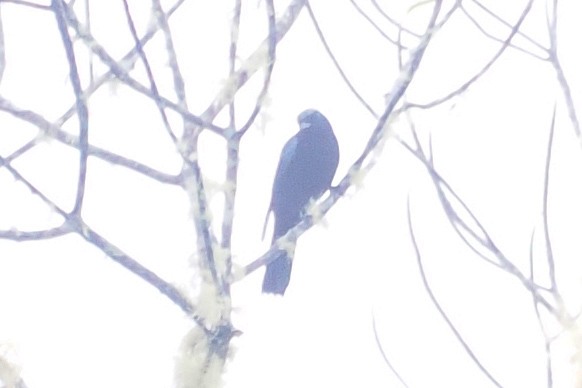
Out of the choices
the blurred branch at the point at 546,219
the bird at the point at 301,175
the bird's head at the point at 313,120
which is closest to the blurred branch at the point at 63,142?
the blurred branch at the point at 546,219

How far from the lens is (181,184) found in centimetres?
157

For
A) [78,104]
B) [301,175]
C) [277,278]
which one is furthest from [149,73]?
[301,175]

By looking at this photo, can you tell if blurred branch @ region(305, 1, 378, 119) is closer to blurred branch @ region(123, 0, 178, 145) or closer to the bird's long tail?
blurred branch @ region(123, 0, 178, 145)

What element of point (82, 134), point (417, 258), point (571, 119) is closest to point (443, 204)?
point (417, 258)

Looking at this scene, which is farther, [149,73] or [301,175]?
[301,175]

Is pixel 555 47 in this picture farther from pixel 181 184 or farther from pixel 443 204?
pixel 181 184

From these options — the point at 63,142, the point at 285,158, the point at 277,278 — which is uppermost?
the point at 285,158

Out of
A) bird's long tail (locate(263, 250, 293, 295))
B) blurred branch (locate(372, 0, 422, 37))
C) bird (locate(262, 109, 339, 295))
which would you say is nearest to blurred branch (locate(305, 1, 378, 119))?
blurred branch (locate(372, 0, 422, 37))

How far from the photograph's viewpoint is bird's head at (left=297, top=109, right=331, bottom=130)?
347 centimetres

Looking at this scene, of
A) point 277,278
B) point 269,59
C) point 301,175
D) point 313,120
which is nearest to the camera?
point 269,59

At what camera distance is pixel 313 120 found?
348cm

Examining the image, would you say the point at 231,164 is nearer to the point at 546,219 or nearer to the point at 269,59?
the point at 269,59

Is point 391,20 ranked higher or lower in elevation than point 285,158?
lower

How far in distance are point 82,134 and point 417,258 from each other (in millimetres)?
649
